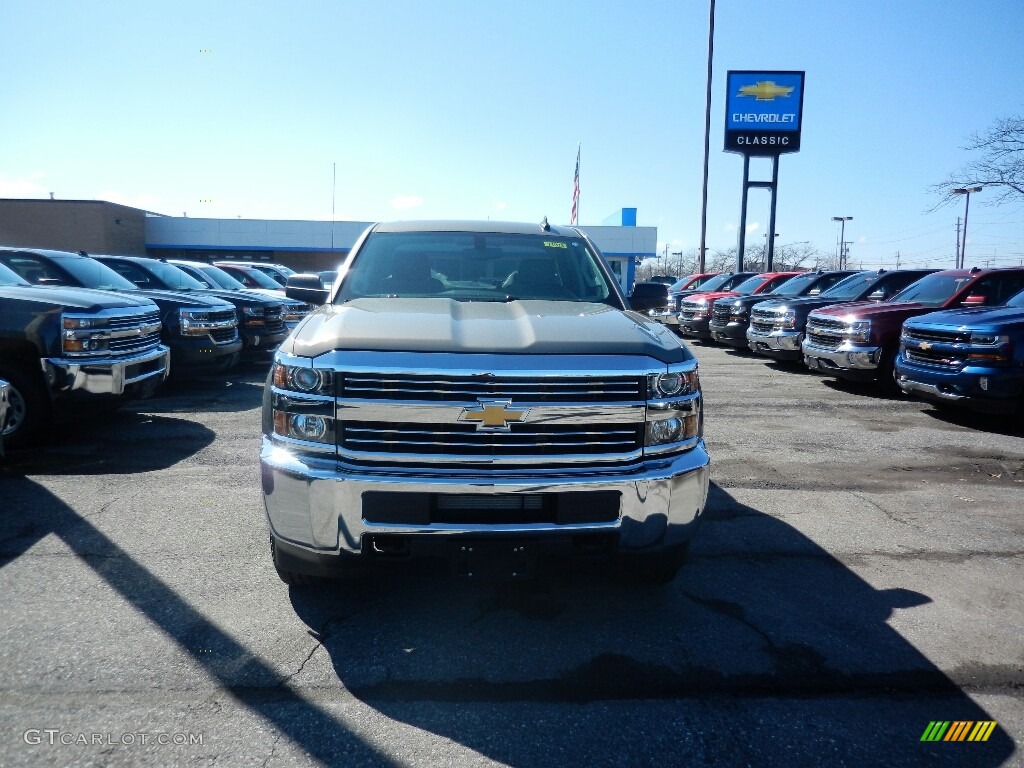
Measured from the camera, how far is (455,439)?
119 inches

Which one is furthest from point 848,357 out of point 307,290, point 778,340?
point 307,290

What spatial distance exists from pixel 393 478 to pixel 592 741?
1.17 meters

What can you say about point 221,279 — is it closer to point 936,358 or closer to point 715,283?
point 936,358

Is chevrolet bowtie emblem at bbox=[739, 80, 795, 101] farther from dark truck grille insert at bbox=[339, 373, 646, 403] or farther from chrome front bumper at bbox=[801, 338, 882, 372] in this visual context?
dark truck grille insert at bbox=[339, 373, 646, 403]

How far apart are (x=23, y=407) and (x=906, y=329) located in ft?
29.3

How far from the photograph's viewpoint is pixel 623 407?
309 centimetres

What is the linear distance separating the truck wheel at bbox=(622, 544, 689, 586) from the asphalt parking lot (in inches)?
5.0

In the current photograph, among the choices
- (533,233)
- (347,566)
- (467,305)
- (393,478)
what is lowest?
(347,566)

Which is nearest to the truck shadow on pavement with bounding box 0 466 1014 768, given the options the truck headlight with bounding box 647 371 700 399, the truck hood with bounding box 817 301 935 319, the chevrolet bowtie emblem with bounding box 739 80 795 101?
the truck headlight with bounding box 647 371 700 399

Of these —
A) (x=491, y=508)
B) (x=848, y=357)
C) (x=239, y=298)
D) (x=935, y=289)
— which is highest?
(x=935, y=289)

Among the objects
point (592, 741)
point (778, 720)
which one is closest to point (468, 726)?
point (592, 741)

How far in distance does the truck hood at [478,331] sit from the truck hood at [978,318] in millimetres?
5567

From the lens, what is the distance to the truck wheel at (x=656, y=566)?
327cm

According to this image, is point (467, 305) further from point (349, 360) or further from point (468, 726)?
point (468, 726)
